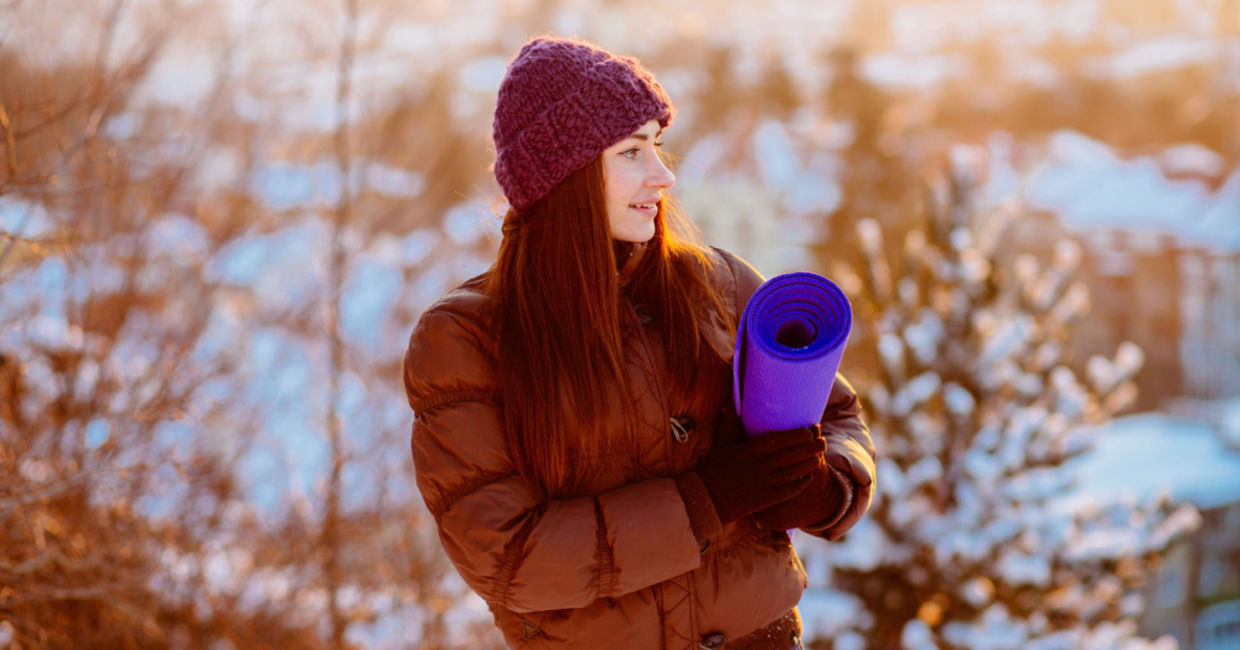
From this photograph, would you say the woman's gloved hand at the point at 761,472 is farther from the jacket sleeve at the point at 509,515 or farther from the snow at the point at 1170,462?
the snow at the point at 1170,462

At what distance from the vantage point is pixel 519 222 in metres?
1.93

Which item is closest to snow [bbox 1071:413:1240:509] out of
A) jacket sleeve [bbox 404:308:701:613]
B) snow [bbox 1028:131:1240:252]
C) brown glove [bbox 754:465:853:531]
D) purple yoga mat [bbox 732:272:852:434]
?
snow [bbox 1028:131:1240:252]

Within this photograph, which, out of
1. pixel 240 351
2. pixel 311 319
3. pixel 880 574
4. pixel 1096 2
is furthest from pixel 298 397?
pixel 1096 2

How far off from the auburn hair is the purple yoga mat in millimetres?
142

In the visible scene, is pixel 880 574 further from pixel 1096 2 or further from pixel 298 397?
pixel 1096 2

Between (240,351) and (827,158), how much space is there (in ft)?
73.8

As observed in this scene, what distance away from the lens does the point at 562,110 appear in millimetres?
1804

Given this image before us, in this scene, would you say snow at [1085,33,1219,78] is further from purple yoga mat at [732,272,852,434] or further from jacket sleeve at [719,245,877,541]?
purple yoga mat at [732,272,852,434]

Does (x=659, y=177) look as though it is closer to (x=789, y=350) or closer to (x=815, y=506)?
(x=789, y=350)

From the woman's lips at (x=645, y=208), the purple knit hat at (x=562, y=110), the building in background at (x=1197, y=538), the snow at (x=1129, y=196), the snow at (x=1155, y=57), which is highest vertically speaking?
the snow at (x=1155, y=57)

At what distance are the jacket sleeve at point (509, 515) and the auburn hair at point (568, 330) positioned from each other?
0.18ft

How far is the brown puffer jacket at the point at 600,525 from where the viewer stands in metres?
1.68

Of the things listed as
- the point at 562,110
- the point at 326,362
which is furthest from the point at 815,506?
the point at 326,362

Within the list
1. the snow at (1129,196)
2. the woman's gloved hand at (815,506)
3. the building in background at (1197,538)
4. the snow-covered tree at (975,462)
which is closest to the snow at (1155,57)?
the snow at (1129,196)
